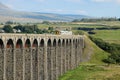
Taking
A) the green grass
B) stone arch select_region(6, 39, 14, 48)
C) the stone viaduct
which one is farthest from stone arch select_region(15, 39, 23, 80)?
the green grass

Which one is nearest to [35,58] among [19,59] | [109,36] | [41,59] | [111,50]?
[41,59]

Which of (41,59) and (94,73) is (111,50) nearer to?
(94,73)

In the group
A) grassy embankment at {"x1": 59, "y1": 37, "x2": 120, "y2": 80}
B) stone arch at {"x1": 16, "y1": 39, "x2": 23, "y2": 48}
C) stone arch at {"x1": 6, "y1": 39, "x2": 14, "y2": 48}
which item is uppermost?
stone arch at {"x1": 6, "y1": 39, "x2": 14, "y2": 48}

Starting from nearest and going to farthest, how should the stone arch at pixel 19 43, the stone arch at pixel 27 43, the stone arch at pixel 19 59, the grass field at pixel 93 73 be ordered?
the stone arch at pixel 19 59 < the stone arch at pixel 19 43 < the stone arch at pixel 27 43 < the grass field at pixel 93 73

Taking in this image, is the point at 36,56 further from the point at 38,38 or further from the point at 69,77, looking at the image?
the point at 69,77

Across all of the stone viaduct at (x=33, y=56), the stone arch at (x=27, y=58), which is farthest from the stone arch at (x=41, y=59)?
the stone arch at (x=27, y=58)

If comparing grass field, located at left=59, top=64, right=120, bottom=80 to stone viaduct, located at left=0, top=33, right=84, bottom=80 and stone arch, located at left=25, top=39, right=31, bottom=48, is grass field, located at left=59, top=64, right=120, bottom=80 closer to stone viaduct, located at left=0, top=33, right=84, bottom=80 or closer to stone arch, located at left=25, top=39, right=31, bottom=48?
stone viaduct, located at left=0, top=33, right=84, bottom=80

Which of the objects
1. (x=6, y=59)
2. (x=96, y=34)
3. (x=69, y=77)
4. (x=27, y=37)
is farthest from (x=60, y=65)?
(x=96, y=34)

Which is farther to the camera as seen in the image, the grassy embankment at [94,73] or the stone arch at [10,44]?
the grassy embankment at [94,73]

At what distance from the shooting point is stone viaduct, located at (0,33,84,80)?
5312 cm

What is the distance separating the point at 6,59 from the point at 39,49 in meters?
15.6

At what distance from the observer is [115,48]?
14238 cm

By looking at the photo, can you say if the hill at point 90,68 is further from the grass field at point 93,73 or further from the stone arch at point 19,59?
the stone arch at point 19,59

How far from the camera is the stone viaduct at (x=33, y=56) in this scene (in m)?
53.1
